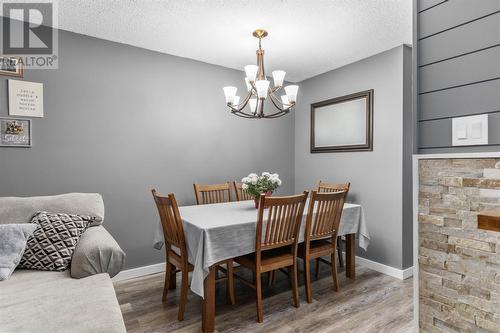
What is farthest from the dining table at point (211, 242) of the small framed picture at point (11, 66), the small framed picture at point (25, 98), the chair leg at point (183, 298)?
the small framed picture at point (11, 66)

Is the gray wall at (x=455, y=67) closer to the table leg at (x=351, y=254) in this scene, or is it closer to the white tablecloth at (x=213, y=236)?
the white tablecloth at (x=213, y=236)

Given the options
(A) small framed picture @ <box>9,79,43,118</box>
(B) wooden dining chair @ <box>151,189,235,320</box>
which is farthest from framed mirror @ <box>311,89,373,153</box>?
(A) small framed picture @ <box>9,79,43,118</box>

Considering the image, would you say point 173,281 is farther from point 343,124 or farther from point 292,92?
point 343,124

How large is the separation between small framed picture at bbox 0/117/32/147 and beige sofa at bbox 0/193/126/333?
623 millimetres

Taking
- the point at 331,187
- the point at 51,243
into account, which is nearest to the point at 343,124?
the point at 331,187

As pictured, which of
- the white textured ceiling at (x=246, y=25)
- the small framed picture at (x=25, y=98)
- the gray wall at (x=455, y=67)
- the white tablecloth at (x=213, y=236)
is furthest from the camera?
the small framed picture at (x=25, y=98)

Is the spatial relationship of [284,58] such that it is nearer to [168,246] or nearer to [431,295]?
[168,246]

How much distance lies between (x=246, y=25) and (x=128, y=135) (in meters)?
1.61

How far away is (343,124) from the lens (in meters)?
3.69

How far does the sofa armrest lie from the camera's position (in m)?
1.79

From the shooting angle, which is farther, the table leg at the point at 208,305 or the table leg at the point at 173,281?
the table leg at the point at 173,281

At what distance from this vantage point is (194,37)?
2871mm

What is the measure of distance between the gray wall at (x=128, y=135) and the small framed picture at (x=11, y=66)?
2.5 inches

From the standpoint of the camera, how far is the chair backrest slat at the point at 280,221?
216 cm
